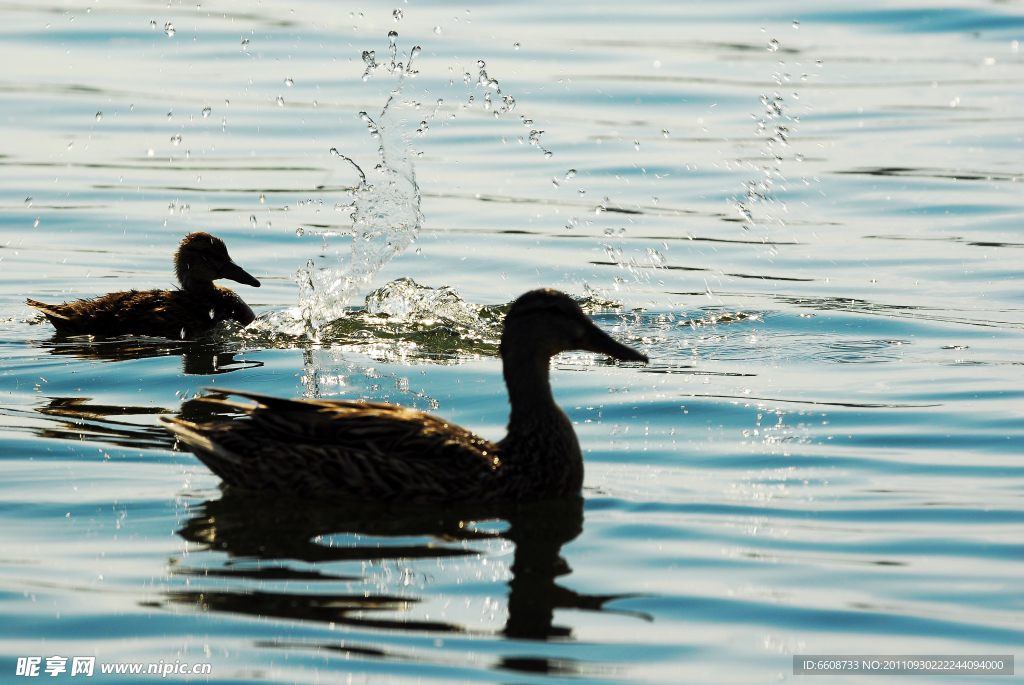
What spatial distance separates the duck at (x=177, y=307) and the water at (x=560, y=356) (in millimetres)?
194

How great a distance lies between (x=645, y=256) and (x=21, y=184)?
24.6 ft

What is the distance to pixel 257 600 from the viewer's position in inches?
217

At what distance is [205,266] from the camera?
37.6ft

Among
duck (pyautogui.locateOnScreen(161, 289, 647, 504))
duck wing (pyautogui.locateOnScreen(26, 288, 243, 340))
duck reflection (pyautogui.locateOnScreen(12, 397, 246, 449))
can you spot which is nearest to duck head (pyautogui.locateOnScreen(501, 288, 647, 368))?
duck (pyautogui.locateOnScreen(161, 289, 647, 504))

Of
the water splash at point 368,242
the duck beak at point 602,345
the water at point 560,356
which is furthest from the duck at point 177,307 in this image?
the duck beak at point 602,345

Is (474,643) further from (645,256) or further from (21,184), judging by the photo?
(21,184)

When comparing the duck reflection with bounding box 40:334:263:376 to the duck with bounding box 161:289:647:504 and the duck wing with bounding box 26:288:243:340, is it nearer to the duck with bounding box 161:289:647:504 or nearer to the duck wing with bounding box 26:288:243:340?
the duck wing with bounding box 26:288:243:340

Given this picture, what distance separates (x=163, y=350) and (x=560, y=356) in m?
2.96

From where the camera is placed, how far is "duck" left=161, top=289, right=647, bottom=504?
675 cm

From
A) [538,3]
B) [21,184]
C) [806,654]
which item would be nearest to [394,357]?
[806,654]

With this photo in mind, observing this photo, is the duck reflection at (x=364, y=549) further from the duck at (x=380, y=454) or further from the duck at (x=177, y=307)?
the duck at (x=177, y=307)

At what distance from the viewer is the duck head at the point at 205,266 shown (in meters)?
11.5

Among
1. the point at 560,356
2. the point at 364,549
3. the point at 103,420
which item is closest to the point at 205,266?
the point at 560,356

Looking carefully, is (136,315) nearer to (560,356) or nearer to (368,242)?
(368,242)
